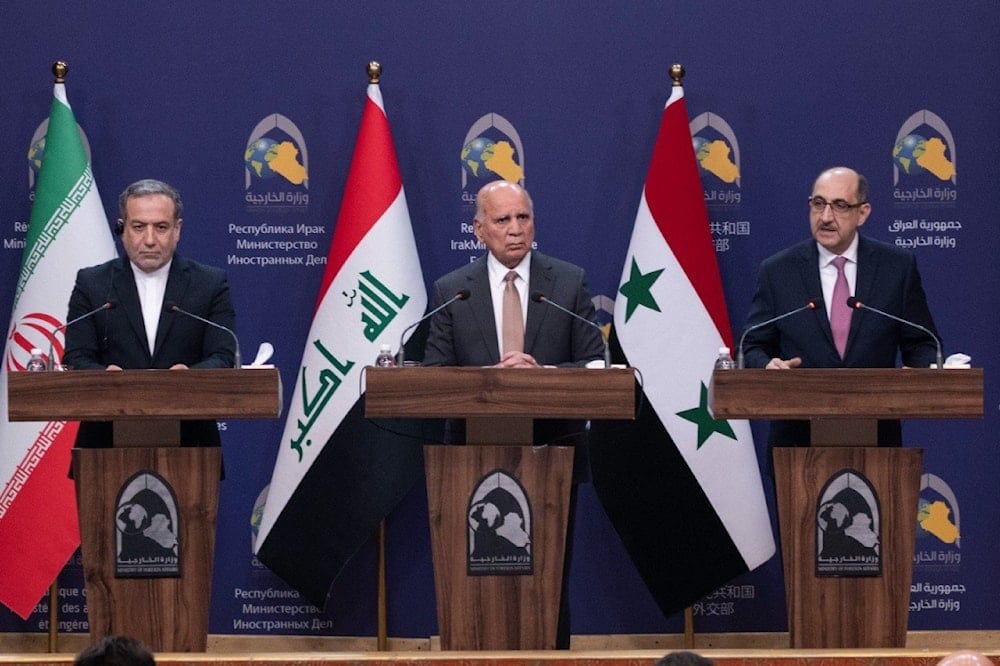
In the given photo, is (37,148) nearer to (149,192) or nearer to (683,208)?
(149,192)

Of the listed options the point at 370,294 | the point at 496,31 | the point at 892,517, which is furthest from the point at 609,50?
the point at 892,517

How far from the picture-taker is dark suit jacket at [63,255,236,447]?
516cm

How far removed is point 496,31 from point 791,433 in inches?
92.7

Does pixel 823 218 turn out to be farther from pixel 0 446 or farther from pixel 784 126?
pixel 0 446

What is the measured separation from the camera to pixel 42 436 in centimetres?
624

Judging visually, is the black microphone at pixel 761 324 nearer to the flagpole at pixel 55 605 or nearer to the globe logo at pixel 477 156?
the globe logo at pixel 477 156

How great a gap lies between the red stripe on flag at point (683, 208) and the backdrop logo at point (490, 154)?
59 centimetres

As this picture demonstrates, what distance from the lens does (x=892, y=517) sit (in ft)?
15.6

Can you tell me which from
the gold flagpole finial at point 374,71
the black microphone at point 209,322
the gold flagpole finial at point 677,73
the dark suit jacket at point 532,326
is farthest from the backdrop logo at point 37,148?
the gold flagpole finial at point 677,73

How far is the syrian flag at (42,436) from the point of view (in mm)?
6215

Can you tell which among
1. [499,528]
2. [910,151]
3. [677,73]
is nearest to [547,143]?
[677,73]

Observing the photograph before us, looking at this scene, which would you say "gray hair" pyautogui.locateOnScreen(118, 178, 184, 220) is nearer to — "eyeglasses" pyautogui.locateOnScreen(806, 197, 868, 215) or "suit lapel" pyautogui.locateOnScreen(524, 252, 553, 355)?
"suit lapel" pyautogui.locateOnScreen(524, 252, 553, 355)

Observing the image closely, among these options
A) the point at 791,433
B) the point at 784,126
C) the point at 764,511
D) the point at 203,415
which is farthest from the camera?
the point at 784,126

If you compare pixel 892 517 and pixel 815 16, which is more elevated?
pixel 815 16
